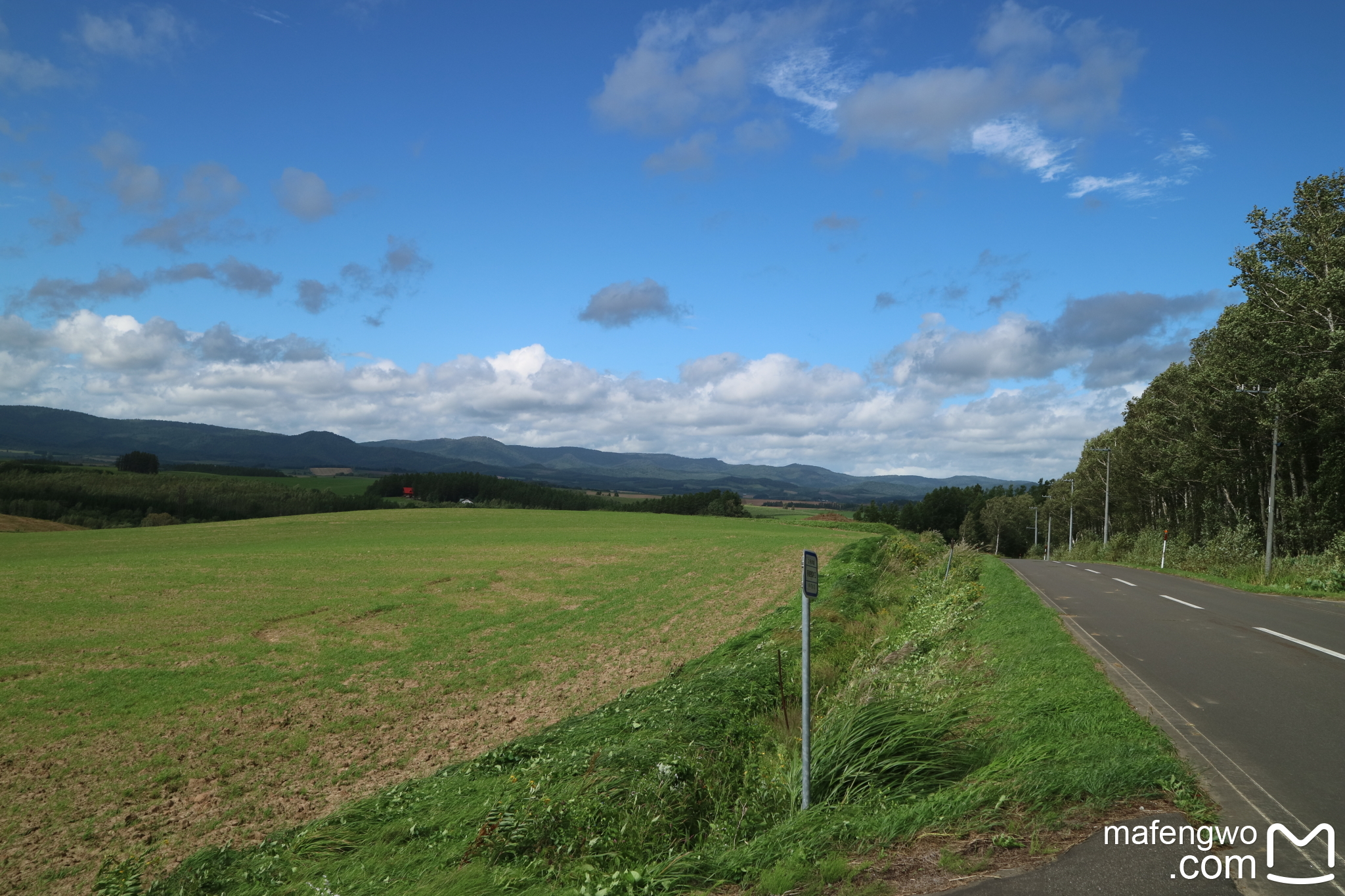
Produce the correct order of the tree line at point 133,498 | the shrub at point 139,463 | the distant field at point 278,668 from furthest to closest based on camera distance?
the shrub at point 139,463, the tree line at point 133,498, the distant field at point 278,668

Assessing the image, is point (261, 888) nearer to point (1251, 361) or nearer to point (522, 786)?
point (522, 786)

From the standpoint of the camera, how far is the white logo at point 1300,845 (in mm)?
4285

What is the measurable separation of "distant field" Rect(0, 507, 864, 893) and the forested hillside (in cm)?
1990

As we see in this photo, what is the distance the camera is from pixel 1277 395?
2645 cm

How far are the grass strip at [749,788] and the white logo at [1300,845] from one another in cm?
42

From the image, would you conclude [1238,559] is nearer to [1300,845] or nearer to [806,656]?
[1300,845]

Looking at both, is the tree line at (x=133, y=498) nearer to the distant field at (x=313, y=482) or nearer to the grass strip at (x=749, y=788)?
the distant field at (x=313, y=482)

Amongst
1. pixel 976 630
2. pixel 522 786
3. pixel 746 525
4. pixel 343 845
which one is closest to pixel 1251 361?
pixel 976 630

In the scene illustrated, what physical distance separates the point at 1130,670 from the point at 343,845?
1004 cm

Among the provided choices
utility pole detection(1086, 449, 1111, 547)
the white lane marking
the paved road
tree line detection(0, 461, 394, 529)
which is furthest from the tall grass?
tree line detection(0, 461, 394, 529)

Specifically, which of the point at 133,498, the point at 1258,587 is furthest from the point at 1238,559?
the point at 133,498

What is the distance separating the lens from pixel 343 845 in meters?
8.12

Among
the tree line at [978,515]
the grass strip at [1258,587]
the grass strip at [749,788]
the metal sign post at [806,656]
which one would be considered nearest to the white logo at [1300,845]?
the grass strip at [749,788]

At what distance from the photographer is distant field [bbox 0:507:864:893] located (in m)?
10.6
